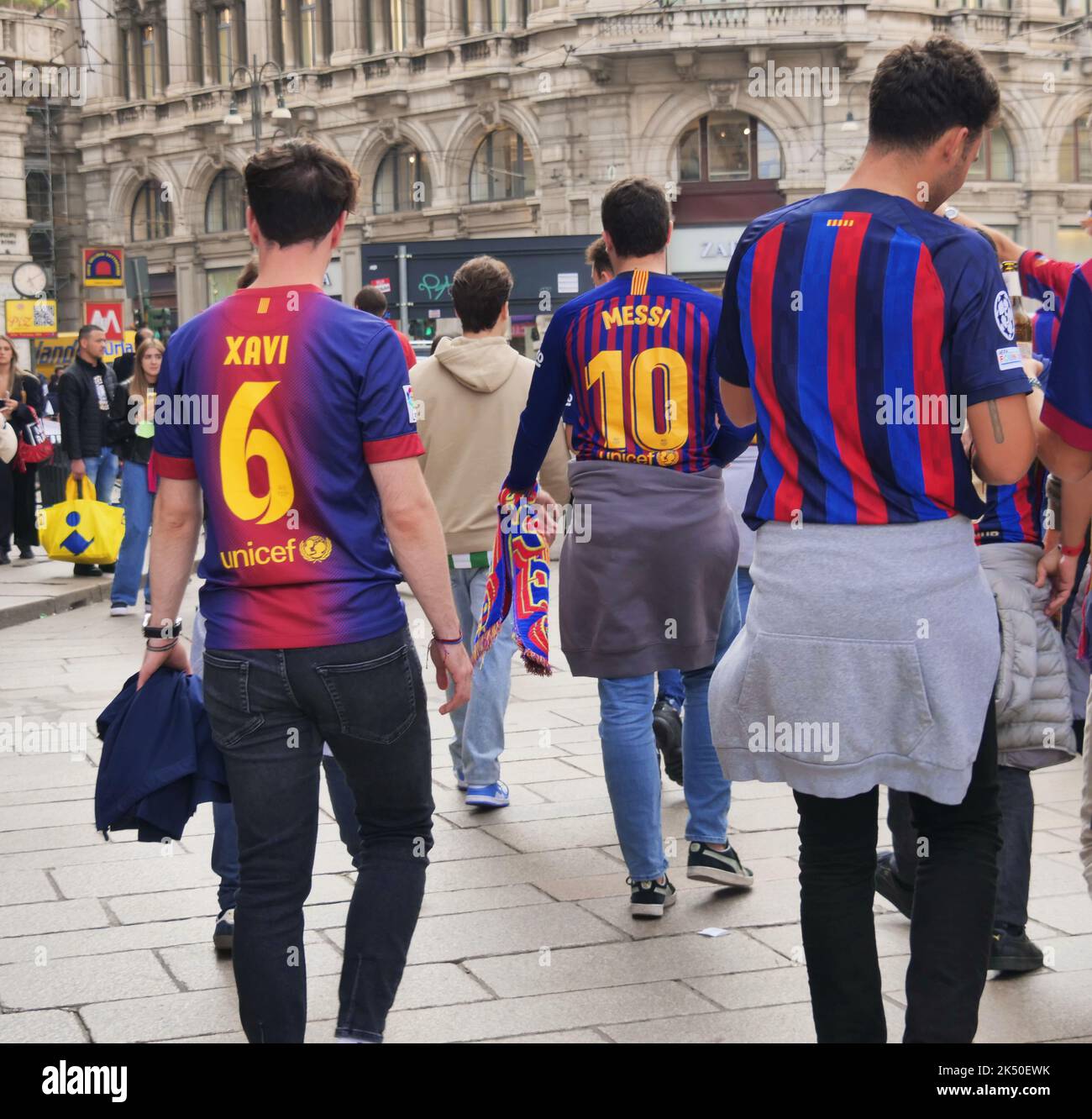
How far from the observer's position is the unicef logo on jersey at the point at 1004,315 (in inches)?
119

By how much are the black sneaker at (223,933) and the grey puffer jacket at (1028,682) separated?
2.05 meters

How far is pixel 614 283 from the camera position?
489 centimetres

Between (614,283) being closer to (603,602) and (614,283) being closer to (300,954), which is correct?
(603,602)

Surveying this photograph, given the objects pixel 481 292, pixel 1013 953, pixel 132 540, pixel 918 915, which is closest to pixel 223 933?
pixel 1013 953

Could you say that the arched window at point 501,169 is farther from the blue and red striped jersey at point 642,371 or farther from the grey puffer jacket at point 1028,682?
the grey puffer jacket at point 1028,682

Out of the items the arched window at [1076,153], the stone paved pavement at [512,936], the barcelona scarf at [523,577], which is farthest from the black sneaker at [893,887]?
the arched window at [1076,153]

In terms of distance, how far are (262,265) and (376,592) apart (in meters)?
0.69

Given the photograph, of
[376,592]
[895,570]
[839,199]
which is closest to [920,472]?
[895,570]

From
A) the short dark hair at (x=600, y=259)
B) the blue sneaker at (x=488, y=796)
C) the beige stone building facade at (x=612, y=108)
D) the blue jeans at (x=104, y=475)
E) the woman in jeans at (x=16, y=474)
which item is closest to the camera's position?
the short dark hair at (x=600, y=259)

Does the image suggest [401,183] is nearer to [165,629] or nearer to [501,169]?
[501,169]

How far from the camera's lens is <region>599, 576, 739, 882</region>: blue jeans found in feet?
15.7

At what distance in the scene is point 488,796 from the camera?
6.15 m

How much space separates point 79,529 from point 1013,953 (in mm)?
10186

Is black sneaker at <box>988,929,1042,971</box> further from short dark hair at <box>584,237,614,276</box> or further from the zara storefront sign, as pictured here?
the zara storefront sign
